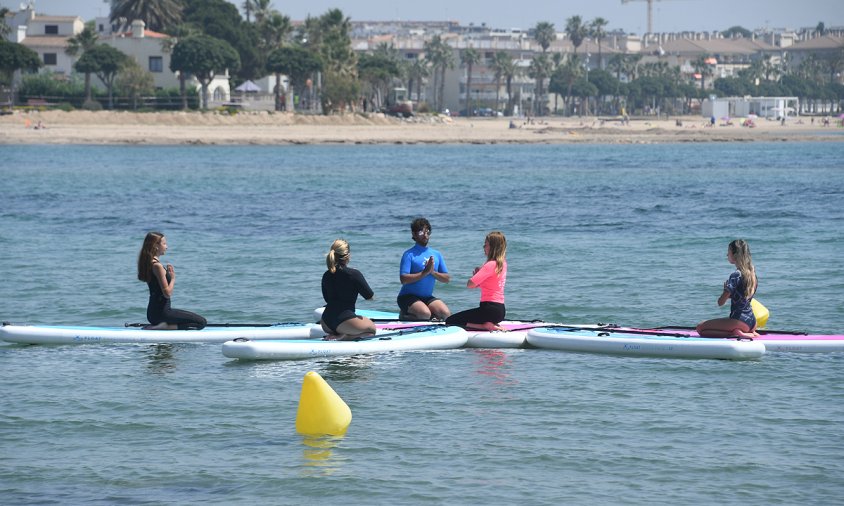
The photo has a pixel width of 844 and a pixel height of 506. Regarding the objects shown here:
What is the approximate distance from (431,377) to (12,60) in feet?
307

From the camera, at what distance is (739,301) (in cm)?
1453

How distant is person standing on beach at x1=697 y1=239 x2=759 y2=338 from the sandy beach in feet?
253

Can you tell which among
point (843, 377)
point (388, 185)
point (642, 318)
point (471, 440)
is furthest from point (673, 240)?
point (388, 185)

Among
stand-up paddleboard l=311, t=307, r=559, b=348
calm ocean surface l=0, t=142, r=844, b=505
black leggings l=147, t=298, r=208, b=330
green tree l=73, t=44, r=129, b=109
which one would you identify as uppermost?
green tree l=73, t=44, r=129, b=109

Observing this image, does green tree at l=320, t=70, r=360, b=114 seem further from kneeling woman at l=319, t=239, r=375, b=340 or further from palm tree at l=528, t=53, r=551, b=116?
kneeling woman at l=319, t=239, r=375, b=340

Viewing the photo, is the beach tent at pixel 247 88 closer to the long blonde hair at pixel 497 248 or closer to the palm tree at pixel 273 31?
the palm tree at pixel 273 31

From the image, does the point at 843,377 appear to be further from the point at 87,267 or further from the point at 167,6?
the point at 167,6

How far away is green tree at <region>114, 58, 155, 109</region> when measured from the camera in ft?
335

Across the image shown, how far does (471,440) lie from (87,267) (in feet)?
54.7

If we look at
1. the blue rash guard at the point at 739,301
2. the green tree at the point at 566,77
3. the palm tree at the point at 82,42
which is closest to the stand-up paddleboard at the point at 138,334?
the blue rash guard at the point at 739,301

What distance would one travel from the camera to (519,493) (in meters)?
10.2

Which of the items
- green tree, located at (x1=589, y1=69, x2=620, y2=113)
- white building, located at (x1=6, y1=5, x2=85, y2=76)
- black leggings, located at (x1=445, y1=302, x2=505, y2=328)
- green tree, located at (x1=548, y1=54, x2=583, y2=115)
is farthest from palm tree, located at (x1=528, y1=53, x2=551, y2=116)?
black leggings, located at (x1=445, y1=302, x2=505, y2=328)

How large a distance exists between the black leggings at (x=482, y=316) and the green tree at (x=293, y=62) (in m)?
96.8

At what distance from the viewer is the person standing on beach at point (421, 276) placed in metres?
15.0
